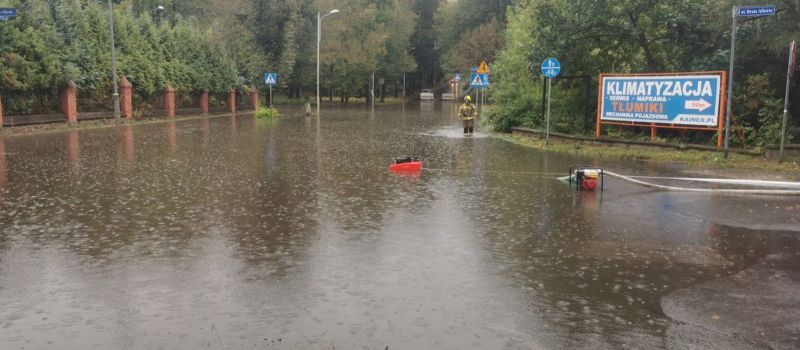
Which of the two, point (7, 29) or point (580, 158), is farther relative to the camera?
point (7, 29)

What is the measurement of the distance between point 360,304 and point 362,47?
77534mm

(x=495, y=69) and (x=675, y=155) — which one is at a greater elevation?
(x=495, y=69)

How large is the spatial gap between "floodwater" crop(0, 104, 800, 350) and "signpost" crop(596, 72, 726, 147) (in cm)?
658

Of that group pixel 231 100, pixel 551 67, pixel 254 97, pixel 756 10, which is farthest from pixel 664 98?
pixel 254 97

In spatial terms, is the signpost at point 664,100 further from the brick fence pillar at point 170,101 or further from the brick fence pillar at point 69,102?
the brick fence pillar at point 170,101

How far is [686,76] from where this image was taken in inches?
722

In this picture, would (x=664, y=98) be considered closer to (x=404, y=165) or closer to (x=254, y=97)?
(x=404, y=165)

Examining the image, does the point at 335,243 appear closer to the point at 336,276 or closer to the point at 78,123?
the point at 336,276

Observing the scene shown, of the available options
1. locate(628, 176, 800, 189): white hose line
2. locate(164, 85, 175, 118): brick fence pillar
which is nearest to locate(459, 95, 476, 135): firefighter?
locate(628, 176, 800, 189): white hose line

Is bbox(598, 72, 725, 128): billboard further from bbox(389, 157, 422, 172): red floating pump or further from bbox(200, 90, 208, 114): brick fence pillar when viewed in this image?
bbox(200, 90, 208, 114): brick fence pillar

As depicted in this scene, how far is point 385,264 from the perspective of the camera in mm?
7312

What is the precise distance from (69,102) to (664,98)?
27.3 m

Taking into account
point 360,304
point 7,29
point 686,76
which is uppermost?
point 7,29

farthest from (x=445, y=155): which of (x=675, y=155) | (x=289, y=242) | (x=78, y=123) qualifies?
(x=78, y=123)
